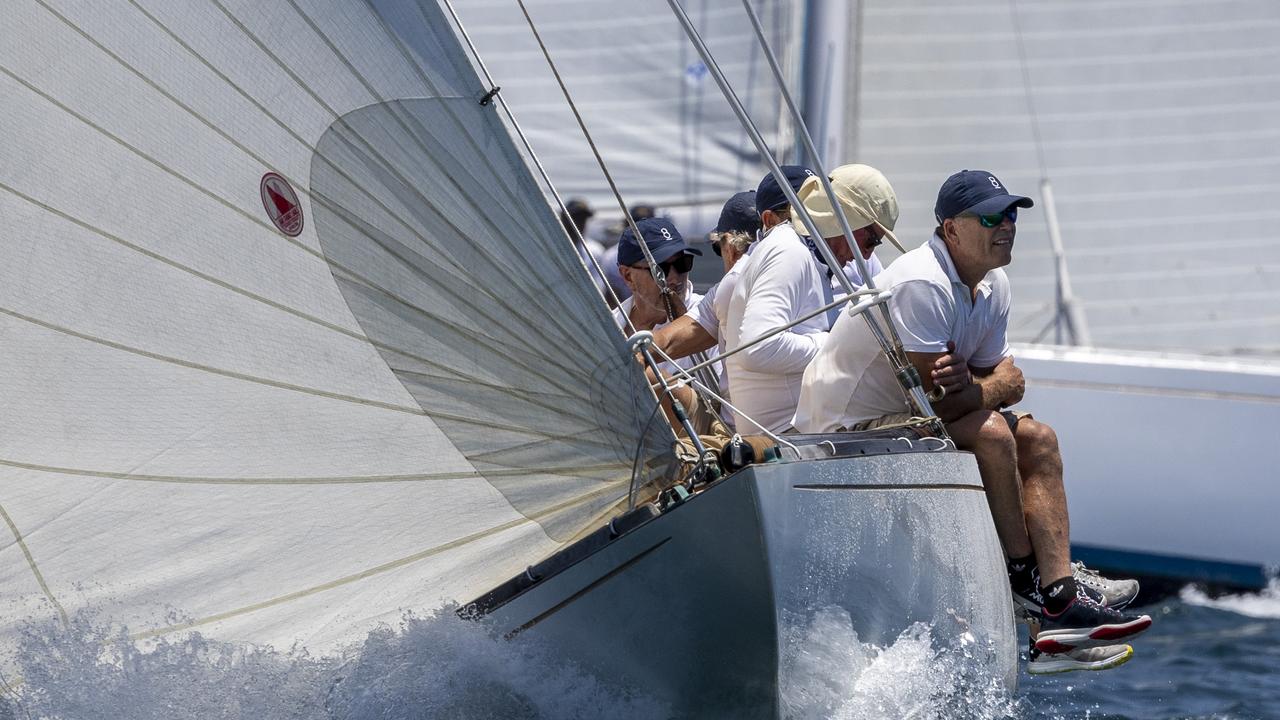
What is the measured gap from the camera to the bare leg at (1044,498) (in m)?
3.63

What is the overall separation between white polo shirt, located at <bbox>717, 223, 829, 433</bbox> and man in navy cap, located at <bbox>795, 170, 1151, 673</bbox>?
126 mm

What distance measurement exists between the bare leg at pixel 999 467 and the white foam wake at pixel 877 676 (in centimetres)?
46

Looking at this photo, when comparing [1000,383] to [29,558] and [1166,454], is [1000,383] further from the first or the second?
[1166,454]

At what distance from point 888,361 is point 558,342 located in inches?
33.6

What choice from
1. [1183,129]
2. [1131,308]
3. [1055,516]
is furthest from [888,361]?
[1183,129]

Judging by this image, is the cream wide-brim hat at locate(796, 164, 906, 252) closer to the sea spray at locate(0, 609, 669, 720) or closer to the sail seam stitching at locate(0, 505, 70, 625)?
the sea spray at locate(0, 609, 669, 720)

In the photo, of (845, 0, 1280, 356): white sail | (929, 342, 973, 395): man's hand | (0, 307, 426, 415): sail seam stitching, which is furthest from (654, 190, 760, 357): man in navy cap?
(845, 0, 1280, 356): white sail

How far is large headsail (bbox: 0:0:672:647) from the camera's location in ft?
9.95

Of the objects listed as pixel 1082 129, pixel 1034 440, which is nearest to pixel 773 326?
pixel 1034 440

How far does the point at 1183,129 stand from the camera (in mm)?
8188

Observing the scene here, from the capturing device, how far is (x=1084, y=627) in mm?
3596

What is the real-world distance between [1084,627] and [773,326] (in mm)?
1100

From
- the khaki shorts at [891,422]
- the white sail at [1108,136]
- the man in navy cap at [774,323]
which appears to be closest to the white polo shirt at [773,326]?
the man in navy cap at [774,323]

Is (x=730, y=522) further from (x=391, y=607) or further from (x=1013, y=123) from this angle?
(x=1013, y=123)
